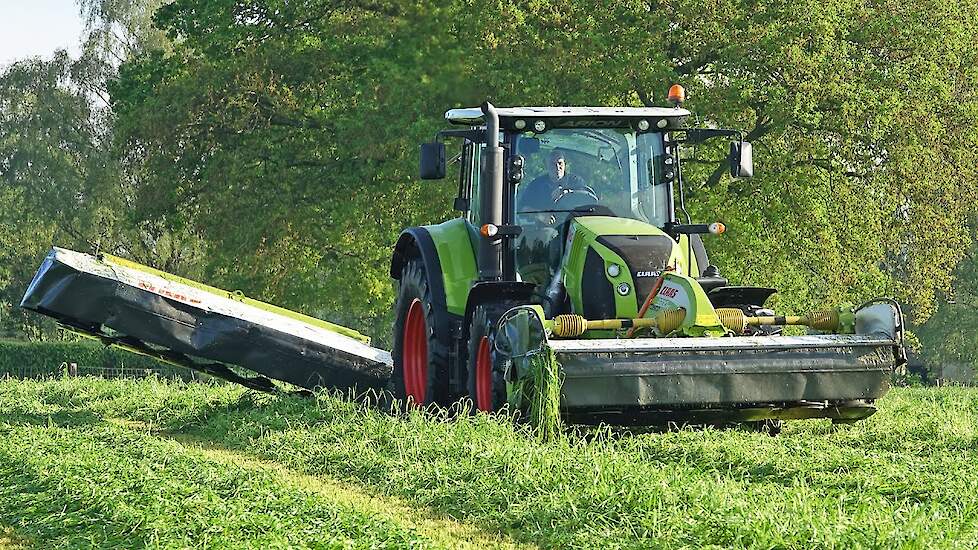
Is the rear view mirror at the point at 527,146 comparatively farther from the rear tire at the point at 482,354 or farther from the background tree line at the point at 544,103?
the background tree line at the point at 544,103

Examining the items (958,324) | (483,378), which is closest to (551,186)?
(483,378)

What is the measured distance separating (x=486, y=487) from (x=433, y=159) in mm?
4098

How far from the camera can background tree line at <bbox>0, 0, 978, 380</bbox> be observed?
2244cm

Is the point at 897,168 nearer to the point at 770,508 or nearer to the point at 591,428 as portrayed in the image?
the point at 591,428

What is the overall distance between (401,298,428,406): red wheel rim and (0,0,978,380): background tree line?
10462 mm

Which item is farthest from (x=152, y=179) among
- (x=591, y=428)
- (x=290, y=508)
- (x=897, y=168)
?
(x=290, y=508)

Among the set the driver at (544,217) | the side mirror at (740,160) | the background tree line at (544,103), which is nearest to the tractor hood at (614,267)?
the driver at (544,217)

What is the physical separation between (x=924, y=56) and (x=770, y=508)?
748 inches

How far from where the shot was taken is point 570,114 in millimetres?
10953

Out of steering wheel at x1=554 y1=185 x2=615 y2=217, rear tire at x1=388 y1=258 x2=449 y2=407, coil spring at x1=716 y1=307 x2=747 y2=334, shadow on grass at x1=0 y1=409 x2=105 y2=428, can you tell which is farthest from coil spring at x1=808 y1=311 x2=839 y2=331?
shadow on grass at x1=0 y1=409 x2=105 y2=428

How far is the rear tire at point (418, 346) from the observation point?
11.2 metres

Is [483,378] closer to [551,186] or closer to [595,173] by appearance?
[551,186]

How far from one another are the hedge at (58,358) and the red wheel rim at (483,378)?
78.4 ft

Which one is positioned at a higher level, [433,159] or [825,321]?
[433,159]
